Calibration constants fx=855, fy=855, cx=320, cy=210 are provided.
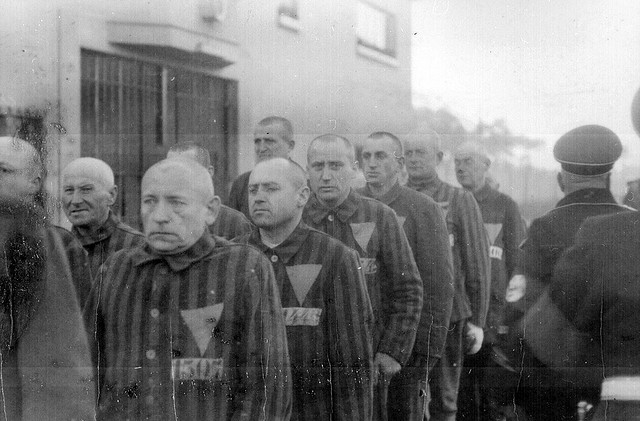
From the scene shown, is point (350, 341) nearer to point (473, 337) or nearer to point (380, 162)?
point (473, 337)

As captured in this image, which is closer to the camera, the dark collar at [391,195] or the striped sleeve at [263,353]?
the striped sleeve at [263,353]

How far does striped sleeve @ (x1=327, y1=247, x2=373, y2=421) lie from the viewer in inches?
140

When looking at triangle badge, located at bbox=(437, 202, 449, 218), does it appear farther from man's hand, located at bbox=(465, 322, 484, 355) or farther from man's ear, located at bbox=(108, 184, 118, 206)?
man's ear, located at bbox=(108, 184, 118, 206)

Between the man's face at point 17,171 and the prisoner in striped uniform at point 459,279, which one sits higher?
the man's face at point 17,171

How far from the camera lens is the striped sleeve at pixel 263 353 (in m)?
3.50

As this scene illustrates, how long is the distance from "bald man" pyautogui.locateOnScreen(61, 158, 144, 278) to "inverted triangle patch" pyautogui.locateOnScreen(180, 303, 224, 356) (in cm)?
38

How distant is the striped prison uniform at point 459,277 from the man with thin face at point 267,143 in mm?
551

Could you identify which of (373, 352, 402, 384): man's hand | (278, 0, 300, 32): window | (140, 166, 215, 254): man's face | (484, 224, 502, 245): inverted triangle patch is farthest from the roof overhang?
(373, 352, 402, 384): man's hand

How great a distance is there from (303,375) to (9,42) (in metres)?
1.85

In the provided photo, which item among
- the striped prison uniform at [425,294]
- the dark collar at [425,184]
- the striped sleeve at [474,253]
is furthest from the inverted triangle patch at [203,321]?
the striped sleeve at [474,253]

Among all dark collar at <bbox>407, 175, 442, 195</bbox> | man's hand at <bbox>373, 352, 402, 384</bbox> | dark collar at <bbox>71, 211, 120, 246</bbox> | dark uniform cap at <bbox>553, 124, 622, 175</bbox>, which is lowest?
man's hand at <bbox>373, 352, 402, 384</bbox>

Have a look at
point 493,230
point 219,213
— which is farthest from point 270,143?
point 493,230

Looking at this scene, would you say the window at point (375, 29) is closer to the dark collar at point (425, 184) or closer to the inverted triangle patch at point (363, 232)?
the dark collar at point (425, 184)

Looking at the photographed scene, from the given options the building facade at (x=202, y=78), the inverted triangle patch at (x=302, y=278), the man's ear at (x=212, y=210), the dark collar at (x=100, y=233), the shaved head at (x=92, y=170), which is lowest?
the inverted triangle patch at (x=302, y=278)
